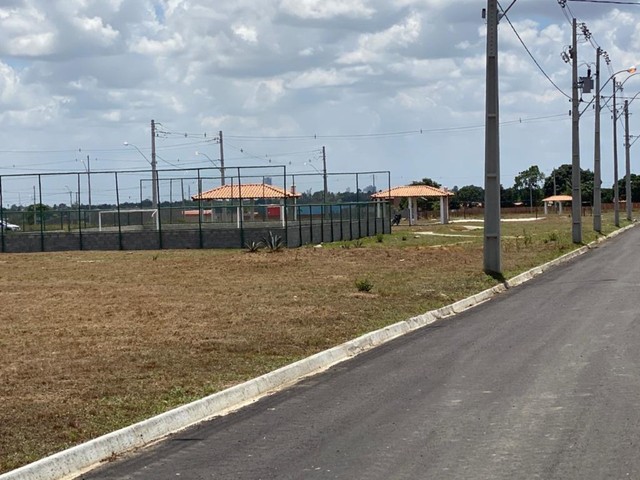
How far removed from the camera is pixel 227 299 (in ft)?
66.3

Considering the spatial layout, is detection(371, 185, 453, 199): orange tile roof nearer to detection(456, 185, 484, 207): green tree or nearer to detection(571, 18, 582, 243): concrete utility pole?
detection(571, 18, 582, 243): concrete utility pole

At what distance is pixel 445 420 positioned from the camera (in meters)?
8.63

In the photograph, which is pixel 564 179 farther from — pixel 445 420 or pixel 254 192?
pixel 445 420

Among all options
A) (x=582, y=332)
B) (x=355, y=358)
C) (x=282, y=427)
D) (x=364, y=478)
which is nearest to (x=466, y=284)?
(x=582, y=332)

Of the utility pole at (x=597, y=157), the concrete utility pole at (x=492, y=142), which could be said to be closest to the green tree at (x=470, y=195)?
the utility pole at (x=597, y=157)

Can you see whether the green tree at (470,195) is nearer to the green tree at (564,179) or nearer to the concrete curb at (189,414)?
the green tree at (564,179)

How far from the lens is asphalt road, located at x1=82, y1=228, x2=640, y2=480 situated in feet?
23.5

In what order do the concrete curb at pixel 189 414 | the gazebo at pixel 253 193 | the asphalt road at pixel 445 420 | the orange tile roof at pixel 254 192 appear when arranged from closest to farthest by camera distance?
the asphalt road at pixel 445 420
the concrete curb at pixel 189 414
the gazebo at pixel 253 193
the orange tile roof at pixel 254 192

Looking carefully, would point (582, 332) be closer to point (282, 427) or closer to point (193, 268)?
point (282, 427)

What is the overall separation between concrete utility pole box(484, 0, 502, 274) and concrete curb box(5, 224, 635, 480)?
31.4ft

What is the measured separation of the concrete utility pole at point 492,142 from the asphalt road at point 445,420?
1070 cm

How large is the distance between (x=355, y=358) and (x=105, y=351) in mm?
3252

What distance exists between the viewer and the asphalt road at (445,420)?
23.5ft

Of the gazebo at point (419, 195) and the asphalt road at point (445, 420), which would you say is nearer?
the asphalt road at point (445, 420)
